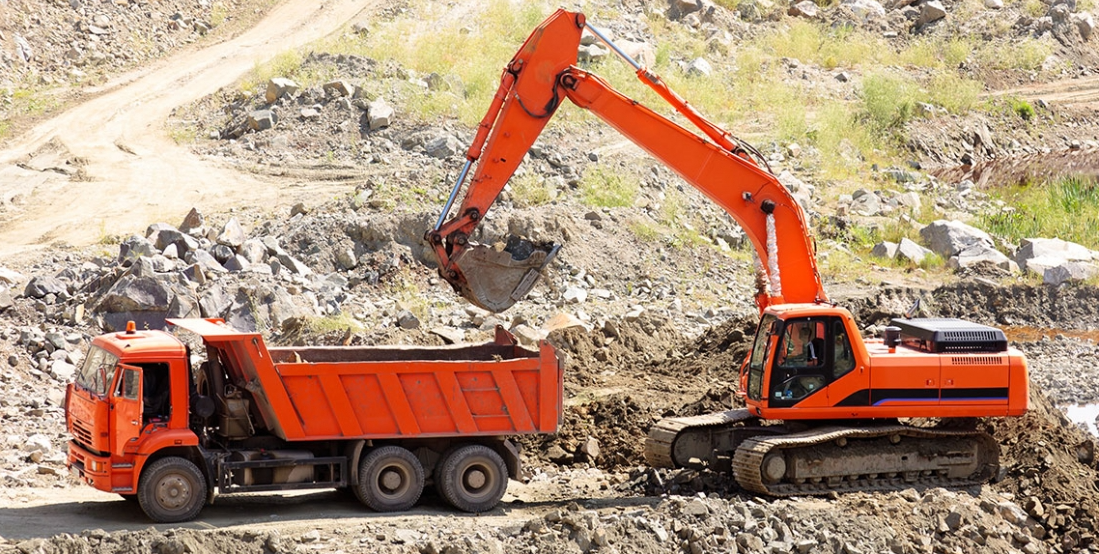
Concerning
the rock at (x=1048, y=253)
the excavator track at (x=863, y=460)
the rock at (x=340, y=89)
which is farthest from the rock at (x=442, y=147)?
the excavator track at (x=863, y=460)

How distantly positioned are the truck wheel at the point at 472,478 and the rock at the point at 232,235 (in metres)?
9.32

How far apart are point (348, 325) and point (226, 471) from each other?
7.20 m

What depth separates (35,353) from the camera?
1692 cm

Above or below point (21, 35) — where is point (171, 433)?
below

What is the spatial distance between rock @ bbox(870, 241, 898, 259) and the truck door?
17726mm

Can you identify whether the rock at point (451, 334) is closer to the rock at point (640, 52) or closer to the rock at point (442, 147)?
the rock at point (442, 147)

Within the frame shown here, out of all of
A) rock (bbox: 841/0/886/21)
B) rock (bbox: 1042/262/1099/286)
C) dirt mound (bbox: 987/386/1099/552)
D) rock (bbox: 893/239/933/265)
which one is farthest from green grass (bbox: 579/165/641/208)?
rock (bbox: 841/0/886/21)

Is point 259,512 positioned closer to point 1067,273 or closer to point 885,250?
point 885,250

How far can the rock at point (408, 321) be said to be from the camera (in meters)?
19.1

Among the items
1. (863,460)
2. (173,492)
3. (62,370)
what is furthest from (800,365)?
(62,370)

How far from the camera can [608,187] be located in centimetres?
2500

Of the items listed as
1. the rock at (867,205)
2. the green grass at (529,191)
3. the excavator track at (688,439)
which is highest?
the rock at (867,205)

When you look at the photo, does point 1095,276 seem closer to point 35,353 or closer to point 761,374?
point 761,374

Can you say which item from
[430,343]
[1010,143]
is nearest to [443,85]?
[430,343]
